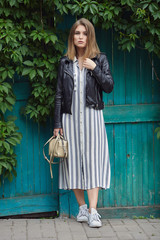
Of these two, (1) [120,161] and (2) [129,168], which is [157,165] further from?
(1) [120,161]

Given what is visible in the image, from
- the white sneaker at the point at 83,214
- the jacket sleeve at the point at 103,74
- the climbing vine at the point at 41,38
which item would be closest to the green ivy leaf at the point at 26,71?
the climbing vine at the point at 41,38

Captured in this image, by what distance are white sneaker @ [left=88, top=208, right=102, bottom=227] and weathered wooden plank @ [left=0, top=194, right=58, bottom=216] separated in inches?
25.1

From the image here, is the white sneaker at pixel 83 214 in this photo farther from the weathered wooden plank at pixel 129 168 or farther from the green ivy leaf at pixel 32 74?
the green ivy leaf at pixel 32 74

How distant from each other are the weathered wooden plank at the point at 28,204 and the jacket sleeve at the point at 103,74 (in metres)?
1.48

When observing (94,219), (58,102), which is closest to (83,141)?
(58,102)

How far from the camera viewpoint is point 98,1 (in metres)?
4.78

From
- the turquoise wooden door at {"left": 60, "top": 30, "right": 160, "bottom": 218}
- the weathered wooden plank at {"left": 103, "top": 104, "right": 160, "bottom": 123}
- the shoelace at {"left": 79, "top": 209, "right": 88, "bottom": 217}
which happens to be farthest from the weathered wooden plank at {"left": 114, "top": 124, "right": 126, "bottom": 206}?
the shoelace at {"left": 79, "top": 209, "right": 88, "bottom": 217}

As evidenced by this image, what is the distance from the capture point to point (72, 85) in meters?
4.66

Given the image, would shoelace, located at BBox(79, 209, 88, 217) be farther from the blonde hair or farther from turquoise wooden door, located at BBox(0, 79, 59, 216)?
the blonde hair

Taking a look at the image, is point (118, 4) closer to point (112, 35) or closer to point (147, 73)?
point (112, 35)

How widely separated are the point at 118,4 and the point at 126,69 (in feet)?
2.52

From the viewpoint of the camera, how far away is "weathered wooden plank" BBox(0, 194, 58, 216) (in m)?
5.08

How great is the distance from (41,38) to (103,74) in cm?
78

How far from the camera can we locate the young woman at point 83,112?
4.65 meters
